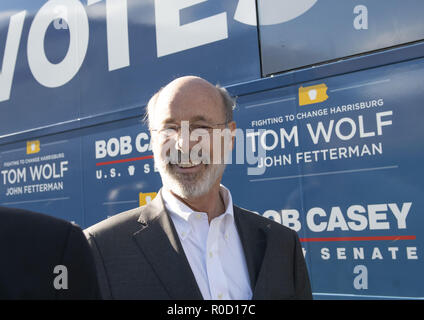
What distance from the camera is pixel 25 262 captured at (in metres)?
0.74

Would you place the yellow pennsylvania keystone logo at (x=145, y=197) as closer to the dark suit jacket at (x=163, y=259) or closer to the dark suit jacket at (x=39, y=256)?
the dark suit jacket at (x=163, y=259)

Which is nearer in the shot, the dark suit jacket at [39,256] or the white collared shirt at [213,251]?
the dark suit jacket at [39,256]

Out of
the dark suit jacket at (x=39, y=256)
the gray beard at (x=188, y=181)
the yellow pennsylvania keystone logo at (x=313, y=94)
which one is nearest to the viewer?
the dark suit jacket at (x=39, y=256)

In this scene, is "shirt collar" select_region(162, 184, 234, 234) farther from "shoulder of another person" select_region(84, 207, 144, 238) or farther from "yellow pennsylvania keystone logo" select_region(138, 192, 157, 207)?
"yellow pennsylvania keystone logo" select_region(138, 192, 157, 207)

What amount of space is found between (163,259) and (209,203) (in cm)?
33

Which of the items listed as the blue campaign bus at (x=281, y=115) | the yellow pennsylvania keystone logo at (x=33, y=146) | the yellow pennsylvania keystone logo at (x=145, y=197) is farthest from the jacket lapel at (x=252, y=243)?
the yellow pennsylvania keystone logo at (x=33, y=146)

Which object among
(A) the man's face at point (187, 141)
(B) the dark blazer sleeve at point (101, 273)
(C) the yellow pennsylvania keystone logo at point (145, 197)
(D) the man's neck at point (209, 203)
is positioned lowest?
(B) the dark blazer sleeve at point (101, 273)

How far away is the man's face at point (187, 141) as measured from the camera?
1701 mm

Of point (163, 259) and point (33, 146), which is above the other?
point (33, 146)

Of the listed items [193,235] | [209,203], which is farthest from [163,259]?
[209,203]

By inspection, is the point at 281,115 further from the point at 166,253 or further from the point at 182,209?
the point at 166,253

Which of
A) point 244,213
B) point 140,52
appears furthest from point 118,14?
point 244,213

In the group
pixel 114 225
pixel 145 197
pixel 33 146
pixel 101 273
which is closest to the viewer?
pixel 101 273

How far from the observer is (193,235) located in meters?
1.62
